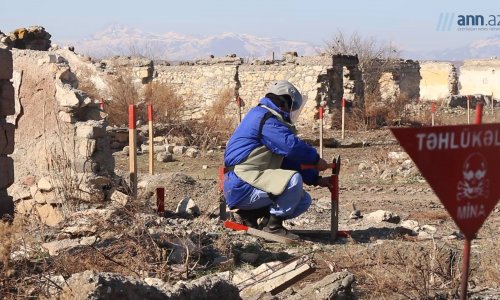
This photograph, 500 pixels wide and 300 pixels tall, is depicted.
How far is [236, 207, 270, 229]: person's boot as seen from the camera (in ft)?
26.2

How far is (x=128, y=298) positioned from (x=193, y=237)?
275cm

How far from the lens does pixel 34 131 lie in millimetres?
9000

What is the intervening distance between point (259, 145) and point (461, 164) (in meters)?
3.93

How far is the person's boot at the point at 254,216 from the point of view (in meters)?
7.99

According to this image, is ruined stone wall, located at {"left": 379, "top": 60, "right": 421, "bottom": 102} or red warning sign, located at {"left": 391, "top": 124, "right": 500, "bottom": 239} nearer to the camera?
red warning sign, located at {"left": 391, "top": 124, "right": 500, "bottom": 239}

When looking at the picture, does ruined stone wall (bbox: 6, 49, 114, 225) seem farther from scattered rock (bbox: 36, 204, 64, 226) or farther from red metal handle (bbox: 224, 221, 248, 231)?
red metal handle (bbox: 224, 221, 248, 231)

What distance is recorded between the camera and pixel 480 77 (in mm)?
49750

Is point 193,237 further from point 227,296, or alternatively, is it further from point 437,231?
point 437,231

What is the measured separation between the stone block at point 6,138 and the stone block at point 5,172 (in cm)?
7

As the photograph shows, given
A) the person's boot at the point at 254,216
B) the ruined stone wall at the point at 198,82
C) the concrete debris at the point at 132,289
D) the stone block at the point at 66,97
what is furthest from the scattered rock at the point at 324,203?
the ruined stone wall at the point at 198,82

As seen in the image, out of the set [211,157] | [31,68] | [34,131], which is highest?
[31,68]

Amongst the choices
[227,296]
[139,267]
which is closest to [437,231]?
[139,267]

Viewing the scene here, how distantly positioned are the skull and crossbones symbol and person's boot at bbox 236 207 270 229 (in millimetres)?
4107

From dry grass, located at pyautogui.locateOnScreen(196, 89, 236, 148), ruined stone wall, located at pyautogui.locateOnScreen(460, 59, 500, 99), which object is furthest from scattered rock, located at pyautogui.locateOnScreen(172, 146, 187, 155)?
ruined stone wall, located at pyautogui.locateOnScreen(460, 59, 500, 99)
